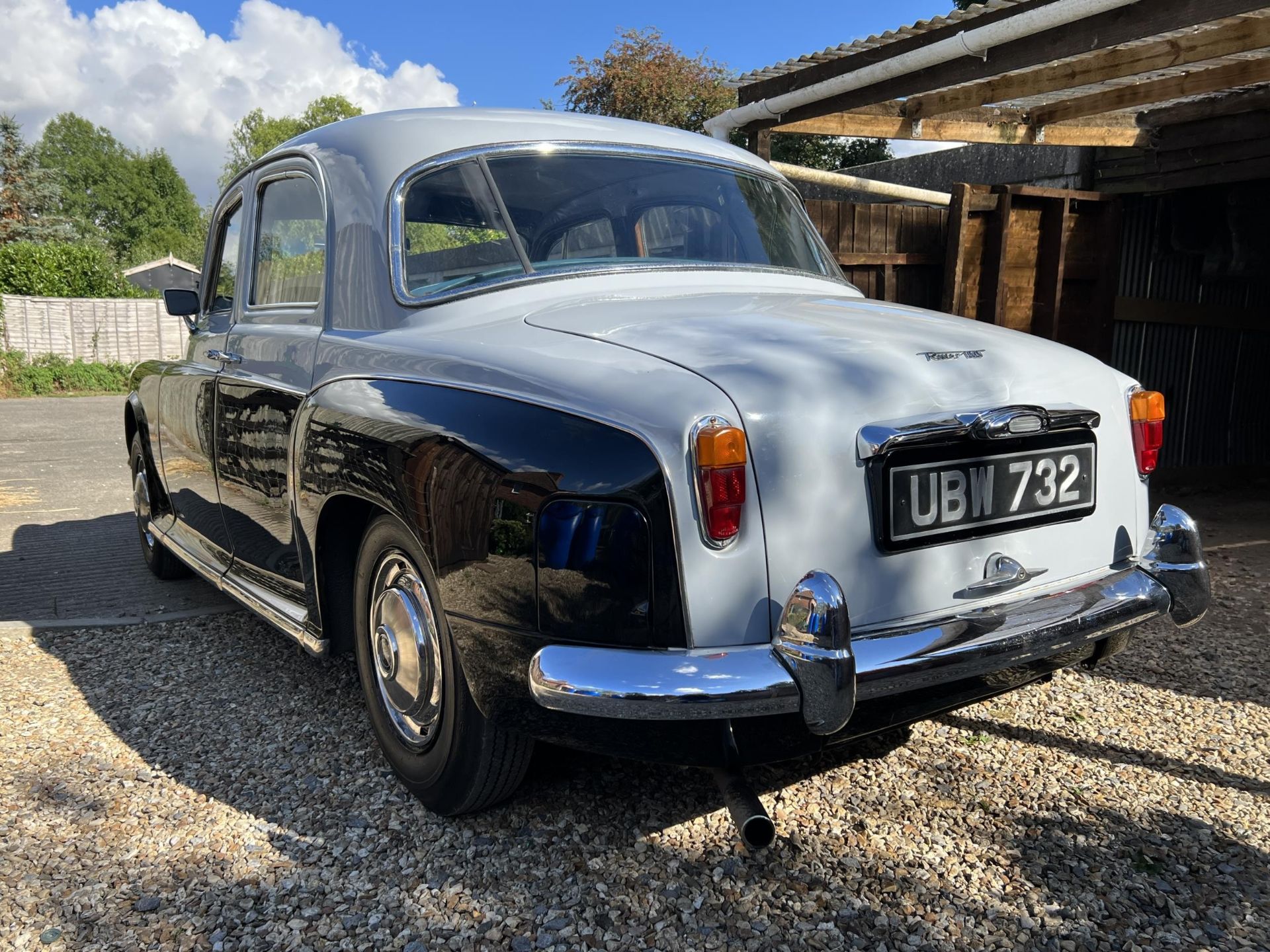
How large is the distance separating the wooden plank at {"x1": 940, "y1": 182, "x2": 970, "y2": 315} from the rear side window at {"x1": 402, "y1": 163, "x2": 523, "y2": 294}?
4.38 m

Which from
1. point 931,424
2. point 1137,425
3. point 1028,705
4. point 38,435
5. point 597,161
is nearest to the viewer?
point 931,424

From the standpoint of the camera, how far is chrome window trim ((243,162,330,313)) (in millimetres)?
3014

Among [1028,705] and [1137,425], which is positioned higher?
[1137,425]

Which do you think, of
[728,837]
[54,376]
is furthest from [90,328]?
[728,837]

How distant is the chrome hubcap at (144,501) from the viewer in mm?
4859

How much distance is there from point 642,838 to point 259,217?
2715mm

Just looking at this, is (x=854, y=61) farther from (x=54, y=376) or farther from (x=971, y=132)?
(x=54, y=376)

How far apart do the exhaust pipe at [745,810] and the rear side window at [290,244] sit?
A: 6.58 ft

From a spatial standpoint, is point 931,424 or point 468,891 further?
point 468,891

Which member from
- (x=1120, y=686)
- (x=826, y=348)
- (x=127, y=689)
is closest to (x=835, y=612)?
(x=826, y=348)

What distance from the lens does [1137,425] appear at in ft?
8.45

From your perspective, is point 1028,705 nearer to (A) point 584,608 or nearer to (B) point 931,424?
(B) point 931,424

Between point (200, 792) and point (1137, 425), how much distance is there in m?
2.90

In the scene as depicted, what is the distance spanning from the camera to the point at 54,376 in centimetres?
1873
